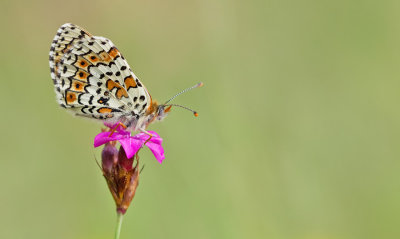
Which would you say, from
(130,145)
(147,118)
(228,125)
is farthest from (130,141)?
(228,125)

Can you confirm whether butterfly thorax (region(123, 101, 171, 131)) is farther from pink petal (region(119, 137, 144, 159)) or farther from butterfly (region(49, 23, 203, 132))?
pink petal (region(119, 137, 144, 159))

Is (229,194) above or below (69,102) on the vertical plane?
below

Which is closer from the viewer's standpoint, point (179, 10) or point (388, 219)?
point (388, 219)

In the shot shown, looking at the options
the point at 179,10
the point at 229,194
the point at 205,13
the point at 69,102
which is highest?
the point at 179,10

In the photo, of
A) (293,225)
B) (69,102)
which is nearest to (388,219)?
(293,225)

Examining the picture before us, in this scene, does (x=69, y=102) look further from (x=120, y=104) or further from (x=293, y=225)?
(x=293, y=225)

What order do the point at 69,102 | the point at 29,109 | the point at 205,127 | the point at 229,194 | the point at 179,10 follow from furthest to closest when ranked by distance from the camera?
1. the point at 179,10
2. the point at 29,109
3. the point at 205,127
4. the point at 229,194
5. the point at 69,102

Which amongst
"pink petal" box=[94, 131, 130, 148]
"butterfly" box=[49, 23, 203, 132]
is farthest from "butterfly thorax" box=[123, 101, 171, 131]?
"pink petal" box=[94, 131, 130, 148]

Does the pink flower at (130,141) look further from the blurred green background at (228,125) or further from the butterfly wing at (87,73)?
the blurred green background at (228,125)
